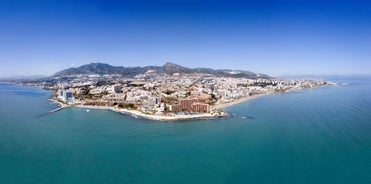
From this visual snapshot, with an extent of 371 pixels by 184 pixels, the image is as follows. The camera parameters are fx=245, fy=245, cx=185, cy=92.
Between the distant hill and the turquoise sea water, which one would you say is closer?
the turquoise sea water

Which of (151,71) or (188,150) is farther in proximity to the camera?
(151,71)

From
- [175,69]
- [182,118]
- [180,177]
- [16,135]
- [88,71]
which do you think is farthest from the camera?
[88,71]

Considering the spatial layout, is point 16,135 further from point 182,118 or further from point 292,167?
point 292,167

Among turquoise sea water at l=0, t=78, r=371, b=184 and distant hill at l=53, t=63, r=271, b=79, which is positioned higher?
distant hill at l=53, t=63, r=271, b=79

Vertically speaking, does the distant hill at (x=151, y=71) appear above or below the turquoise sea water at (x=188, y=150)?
above

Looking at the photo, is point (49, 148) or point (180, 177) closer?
point (180, 177)

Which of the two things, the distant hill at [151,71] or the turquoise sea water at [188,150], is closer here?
the turquoise sea water at [188,150]

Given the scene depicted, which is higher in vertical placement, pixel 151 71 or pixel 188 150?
pixel 151 71

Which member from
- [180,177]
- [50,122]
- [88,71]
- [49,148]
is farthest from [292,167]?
[88,71]
